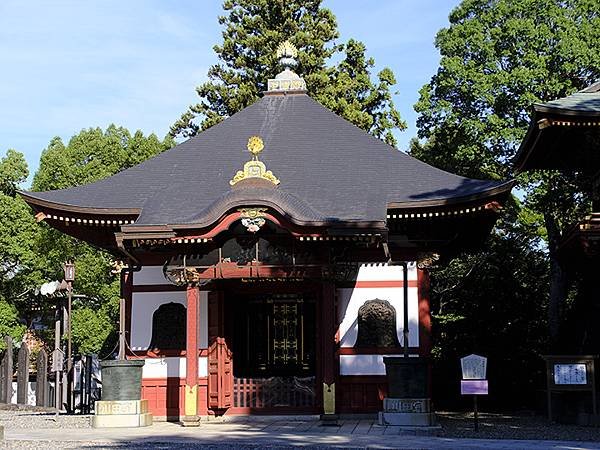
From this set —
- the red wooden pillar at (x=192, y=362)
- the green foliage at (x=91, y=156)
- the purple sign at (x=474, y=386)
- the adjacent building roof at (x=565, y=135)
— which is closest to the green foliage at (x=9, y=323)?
the green foliage at (x=91, y=156)

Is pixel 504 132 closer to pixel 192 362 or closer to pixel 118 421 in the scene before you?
pixel 192 362

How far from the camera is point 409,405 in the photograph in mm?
15289

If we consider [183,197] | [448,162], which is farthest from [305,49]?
[183,197]

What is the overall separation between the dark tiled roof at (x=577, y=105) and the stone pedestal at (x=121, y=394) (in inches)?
340

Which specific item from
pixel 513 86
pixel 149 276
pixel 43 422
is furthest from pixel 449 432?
pixel 513 86

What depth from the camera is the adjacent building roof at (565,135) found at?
15.7m

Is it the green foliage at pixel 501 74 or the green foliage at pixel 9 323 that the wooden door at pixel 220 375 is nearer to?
the green foliage at pixel 501 74

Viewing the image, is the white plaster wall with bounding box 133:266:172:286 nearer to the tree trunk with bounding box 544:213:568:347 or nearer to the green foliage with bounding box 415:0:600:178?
the green foliage with bounding box 415:0:600:178

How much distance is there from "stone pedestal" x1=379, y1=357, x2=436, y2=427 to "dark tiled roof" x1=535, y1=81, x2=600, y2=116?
16.3ft

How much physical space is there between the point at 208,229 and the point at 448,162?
12.7 m

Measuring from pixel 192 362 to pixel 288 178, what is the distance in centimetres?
443

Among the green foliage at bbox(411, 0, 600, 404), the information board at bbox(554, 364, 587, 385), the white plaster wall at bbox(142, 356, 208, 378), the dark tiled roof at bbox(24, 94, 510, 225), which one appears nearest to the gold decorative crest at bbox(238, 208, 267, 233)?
the dark tiled roof at bbox(24, 94, 510, 225)

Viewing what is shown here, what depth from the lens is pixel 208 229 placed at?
51.1 feet

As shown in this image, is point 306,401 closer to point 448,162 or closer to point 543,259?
point 448,162
